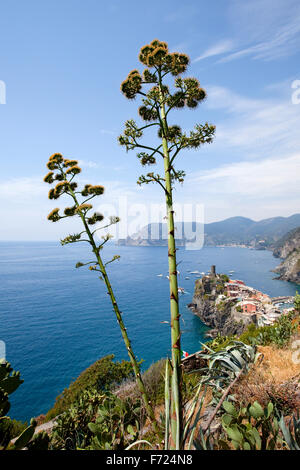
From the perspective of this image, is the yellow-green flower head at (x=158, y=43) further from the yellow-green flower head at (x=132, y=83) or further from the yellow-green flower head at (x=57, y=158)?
the yellow-green flower head at (x=57, y=158)

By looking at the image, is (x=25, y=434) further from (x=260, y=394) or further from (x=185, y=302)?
(x=185, y=302)

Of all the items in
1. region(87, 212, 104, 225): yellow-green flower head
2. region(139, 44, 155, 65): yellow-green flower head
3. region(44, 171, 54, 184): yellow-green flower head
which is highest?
region(139, 44, 155, 65): yellow-green flower head

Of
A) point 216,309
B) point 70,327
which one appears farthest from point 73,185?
point 216,309

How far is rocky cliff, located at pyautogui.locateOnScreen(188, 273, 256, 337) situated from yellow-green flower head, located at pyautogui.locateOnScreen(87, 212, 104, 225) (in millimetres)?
45746

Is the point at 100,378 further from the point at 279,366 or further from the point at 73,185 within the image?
A: the point at 73,185

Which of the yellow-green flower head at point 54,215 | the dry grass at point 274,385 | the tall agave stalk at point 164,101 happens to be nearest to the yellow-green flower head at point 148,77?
the tall agave stalk at point 164,101

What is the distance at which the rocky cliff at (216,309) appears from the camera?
4478 cm

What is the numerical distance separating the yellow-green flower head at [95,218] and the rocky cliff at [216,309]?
1801 inches

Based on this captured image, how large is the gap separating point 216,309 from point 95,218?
178 feet

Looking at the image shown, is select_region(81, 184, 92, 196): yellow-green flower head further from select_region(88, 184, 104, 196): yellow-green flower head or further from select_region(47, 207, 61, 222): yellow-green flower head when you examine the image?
select_region(47, 207, 61, 222): yellow-green flower head

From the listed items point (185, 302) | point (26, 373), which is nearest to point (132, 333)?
point (26, 373)

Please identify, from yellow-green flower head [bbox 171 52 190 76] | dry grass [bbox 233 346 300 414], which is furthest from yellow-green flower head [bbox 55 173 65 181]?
dry grass [bbox 233 346 300 414]

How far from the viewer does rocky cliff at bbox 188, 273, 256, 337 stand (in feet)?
147

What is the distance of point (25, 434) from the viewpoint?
220cm
